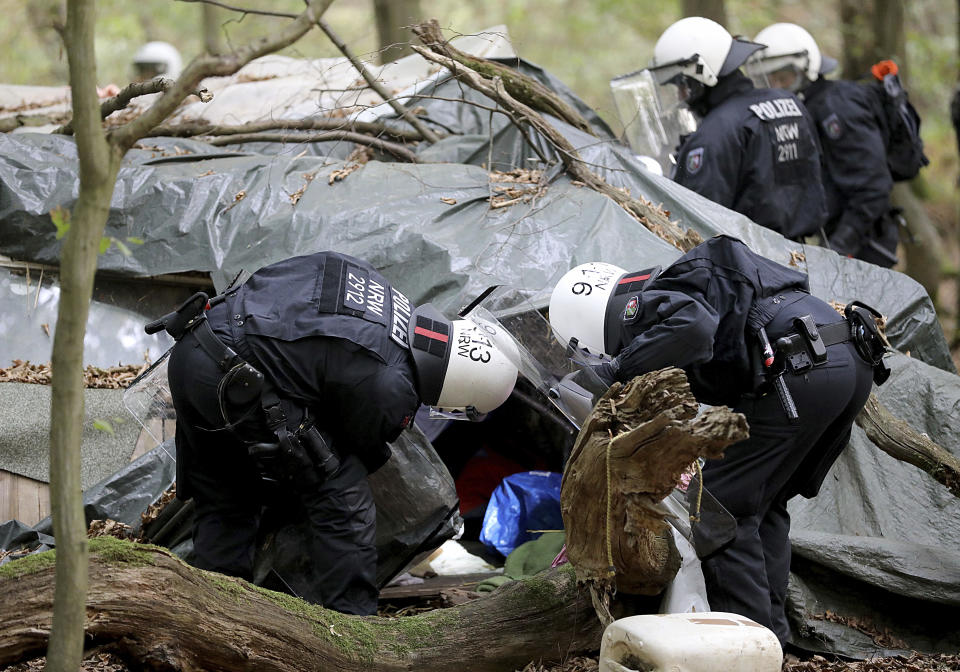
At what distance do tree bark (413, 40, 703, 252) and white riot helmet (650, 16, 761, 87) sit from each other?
1.15 meters

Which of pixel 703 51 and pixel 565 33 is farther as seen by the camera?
pixel 565 33

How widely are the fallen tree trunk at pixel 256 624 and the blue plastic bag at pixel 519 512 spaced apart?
1.36 metres

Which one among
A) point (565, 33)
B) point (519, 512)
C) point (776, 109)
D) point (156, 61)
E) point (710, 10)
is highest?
point (565, 33)

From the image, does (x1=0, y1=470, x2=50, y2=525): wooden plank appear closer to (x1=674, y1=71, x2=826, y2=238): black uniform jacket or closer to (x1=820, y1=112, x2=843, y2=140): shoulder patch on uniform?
(x1=674, y1=71, x2=826, y2=238): black uniform jacket

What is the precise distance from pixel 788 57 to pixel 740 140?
1.45 metres

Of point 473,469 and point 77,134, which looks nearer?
point 77,134

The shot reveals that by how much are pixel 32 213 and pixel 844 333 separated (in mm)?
4084

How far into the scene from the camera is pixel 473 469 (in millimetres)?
5699

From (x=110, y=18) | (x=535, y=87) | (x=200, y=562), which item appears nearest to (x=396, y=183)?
(x=535, y=87)

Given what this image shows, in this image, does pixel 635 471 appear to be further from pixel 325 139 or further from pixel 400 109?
pixel 400 109

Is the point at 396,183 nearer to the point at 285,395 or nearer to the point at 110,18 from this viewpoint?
the point at 285,395

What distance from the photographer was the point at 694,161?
6.00 meters

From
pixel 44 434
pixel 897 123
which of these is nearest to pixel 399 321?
pixel 44 434

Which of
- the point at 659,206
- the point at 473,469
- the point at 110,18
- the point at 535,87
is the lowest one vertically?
the point at 473,469
